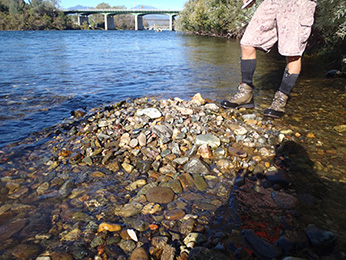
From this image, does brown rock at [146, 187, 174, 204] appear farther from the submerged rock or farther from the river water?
the river water

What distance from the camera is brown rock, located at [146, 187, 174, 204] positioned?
2.29m

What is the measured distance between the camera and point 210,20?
32.2 m

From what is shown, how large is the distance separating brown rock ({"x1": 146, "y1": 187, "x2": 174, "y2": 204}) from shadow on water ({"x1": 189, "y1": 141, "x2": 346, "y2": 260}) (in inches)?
20.5

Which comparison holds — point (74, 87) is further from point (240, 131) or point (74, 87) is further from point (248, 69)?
point (240, 131)

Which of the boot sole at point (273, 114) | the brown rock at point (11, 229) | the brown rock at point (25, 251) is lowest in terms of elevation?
the brown rock at point (25, 251)

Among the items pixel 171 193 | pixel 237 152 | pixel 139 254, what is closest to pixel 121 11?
pixel 237 152

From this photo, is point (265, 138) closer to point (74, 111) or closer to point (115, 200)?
point (115, 200)

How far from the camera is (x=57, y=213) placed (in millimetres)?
2170

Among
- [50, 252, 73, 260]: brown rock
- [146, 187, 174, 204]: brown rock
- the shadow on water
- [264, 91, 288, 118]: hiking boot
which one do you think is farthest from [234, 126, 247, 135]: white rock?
[50, 252, 73, 260]: brown rock

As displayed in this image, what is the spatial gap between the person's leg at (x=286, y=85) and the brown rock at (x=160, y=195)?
93.4 inches

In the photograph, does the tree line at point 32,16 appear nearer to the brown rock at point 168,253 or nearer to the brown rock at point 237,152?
the brown rock at point 237,152

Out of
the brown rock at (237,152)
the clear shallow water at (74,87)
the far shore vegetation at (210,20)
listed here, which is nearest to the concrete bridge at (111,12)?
the far shore vegetation at (210,20)

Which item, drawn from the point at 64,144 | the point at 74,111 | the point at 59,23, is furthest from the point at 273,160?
the point at 59,23

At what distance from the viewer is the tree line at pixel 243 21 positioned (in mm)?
6852
